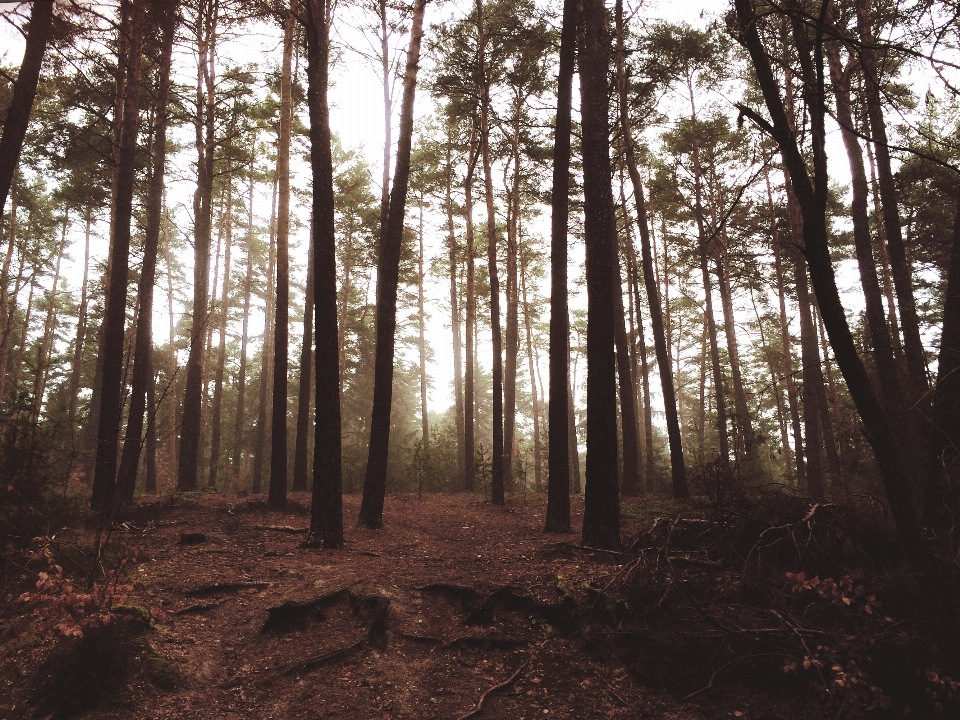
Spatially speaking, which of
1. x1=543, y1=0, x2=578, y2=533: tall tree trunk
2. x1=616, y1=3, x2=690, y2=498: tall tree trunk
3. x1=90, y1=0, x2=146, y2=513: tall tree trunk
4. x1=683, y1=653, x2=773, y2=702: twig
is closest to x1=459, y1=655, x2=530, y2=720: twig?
x1=683, y1=653, x2=773, y2=702: twig

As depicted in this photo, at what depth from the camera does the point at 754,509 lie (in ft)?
18.4

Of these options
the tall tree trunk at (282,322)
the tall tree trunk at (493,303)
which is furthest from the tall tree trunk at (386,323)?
the tall tree trunk at (493,303)

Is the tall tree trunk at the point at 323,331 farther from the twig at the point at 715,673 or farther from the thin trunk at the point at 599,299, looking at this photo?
the twig at the point at 715,673

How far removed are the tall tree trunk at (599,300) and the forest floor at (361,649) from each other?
2.42 feet

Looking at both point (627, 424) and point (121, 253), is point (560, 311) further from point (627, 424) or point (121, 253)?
point (121, 253)

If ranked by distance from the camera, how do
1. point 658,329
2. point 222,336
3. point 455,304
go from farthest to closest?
point 455,304
point 222,336
point 658,329

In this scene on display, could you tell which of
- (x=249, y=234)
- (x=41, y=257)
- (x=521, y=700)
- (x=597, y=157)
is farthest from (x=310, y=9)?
(x=41, y=257)

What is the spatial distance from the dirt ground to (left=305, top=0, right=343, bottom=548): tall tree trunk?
1.81 ft

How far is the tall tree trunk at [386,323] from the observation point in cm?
956

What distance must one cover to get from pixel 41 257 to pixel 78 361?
5.18 meters

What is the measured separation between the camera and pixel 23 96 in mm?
6441

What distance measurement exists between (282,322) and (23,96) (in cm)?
559

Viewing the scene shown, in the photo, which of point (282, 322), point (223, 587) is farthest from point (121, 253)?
point (223, 587)

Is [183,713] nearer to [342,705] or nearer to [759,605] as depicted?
[342,705]
